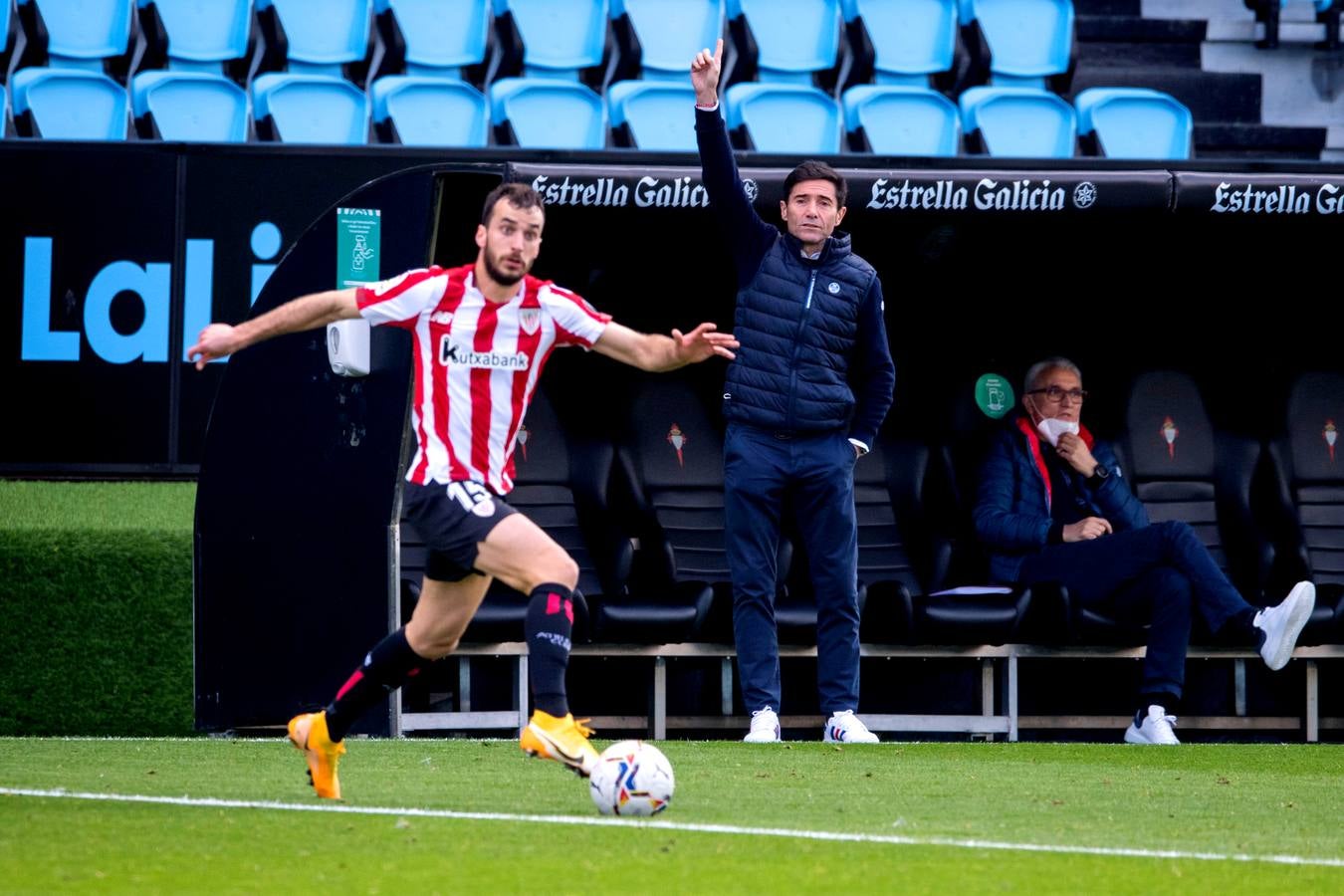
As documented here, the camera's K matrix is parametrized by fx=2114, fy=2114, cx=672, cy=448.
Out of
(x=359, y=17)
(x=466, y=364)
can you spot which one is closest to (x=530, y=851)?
(x=466, y=364)

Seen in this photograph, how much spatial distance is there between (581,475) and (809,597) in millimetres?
1302

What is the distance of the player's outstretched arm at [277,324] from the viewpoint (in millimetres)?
5555

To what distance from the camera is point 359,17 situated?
13.1 meters

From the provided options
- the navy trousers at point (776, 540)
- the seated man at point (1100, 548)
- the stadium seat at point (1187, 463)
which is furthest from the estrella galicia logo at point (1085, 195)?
the stadium seat at point (1187, 463)

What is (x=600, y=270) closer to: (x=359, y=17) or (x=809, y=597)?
(x=809, y=597)

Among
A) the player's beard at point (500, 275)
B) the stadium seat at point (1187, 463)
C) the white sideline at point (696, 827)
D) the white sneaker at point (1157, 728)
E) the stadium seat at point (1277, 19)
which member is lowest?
the white sneaker at point (1157, 728)

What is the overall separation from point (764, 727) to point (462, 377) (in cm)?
272

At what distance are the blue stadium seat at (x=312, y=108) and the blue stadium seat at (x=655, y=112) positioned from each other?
1.52 metres

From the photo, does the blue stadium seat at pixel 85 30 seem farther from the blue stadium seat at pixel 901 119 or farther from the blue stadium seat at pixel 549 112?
the blue stadium seat at pixel 901 119

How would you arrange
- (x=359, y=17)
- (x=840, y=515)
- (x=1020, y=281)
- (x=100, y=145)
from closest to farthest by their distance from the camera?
(x=840, y=515) → (x=100, y=145) → (x=1020, y=281) → (x=359, y=17)

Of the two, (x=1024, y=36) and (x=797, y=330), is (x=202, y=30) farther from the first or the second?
(x=797, y=330)

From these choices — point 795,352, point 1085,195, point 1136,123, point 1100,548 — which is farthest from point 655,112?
point 795,352

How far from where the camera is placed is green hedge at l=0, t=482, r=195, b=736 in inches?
375

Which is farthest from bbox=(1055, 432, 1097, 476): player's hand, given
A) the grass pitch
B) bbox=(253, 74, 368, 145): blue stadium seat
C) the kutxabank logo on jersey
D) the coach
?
the kutxabank logo on jersey
